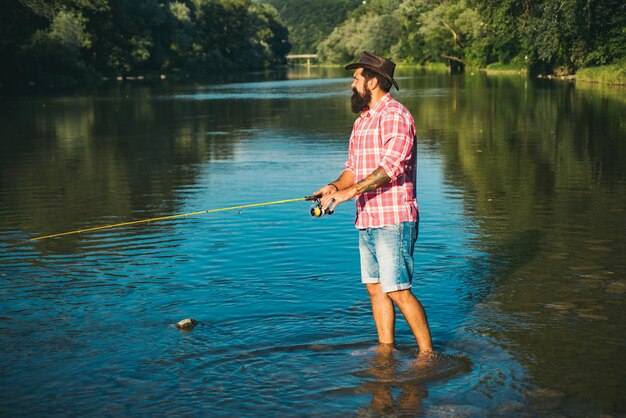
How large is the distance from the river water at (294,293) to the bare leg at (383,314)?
5.7 inches

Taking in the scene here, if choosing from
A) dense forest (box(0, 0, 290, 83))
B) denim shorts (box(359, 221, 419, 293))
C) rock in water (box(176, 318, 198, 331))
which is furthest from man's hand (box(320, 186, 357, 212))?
dense forest (box(0, 0, 290, 83))

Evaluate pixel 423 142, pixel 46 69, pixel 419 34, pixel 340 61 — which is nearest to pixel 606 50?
pixel 423 142

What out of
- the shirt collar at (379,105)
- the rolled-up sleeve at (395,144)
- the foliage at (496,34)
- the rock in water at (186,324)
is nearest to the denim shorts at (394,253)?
the rolled-up sleeve at (395,144)

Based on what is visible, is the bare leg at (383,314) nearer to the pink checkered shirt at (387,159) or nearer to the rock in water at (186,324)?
the pink checkered shirt at (387,159)

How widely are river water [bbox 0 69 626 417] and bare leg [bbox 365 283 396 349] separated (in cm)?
15

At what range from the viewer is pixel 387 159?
19.0 feet

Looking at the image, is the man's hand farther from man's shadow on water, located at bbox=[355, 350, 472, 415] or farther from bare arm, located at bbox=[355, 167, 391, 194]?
man's shadow on water, located at bbox=[355, 350, 472, 415]

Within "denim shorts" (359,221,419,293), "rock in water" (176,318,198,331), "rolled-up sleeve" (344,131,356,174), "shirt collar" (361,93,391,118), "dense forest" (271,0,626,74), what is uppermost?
"dense forest" (271,0,626,74)

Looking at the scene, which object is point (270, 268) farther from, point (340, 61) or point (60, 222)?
point (340, 61)

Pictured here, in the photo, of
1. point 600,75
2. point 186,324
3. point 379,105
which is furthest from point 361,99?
point 600,75

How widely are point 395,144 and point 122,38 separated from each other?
9044 cm

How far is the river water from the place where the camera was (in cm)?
567

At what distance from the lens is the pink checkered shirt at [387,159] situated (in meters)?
5.82

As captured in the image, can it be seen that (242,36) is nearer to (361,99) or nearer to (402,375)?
(361,99)
